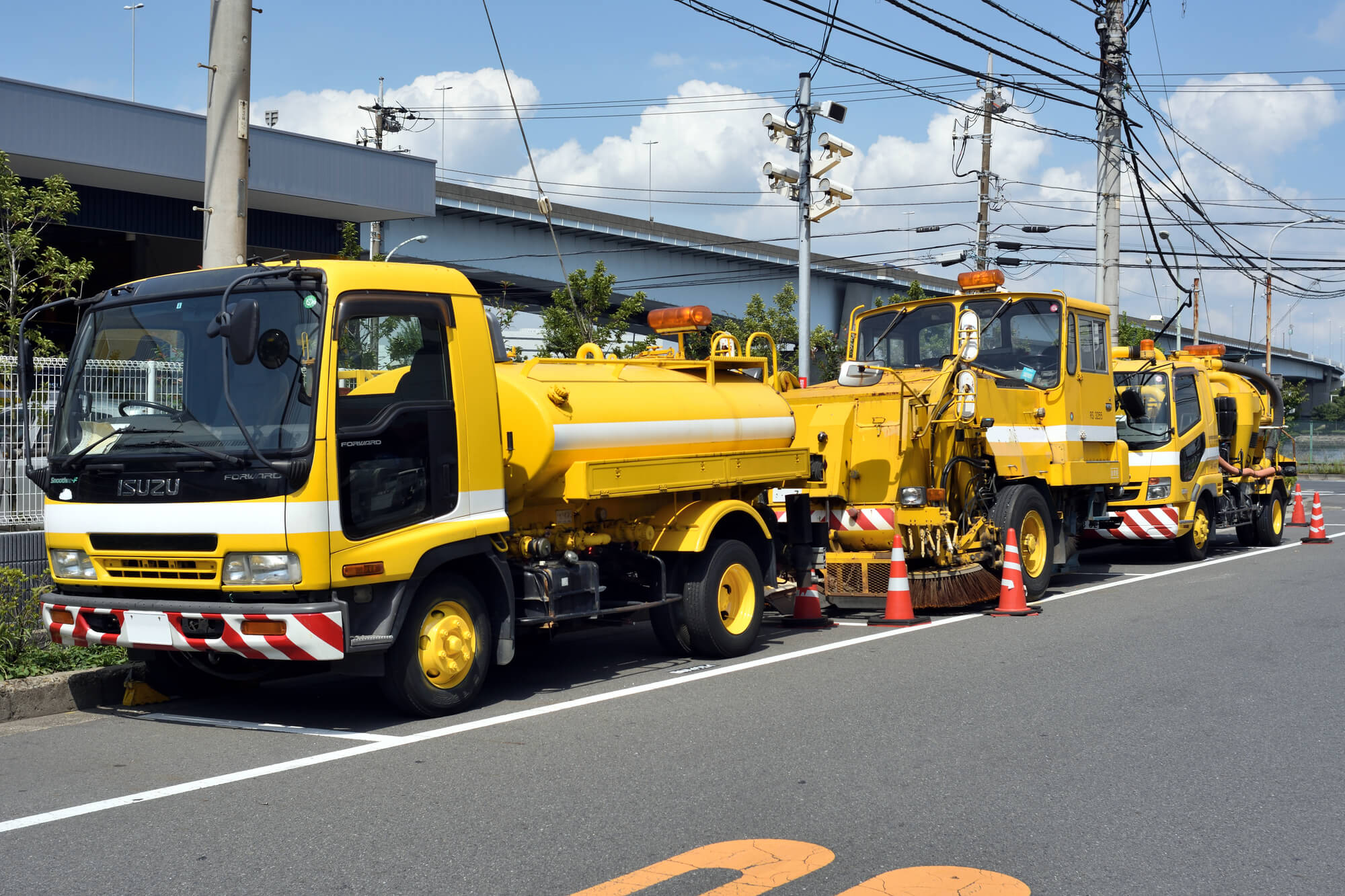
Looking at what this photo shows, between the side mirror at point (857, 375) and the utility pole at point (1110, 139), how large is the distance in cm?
1217

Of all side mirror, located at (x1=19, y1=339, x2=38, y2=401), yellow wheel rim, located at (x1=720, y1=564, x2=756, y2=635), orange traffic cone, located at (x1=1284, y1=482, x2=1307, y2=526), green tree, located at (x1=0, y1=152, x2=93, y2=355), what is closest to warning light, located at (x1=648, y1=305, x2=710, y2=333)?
yellow wheel rim, located at (x1=720, y1=564, x2=756, y2=635)

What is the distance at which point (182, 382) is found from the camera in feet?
23.1

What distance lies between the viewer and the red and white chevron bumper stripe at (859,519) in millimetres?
11219

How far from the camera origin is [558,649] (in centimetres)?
1008

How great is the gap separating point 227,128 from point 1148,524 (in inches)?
465

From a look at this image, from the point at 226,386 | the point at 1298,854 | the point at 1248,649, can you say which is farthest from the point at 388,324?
the point at 1248,649

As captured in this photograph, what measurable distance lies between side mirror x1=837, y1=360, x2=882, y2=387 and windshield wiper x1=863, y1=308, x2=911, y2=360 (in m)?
1.92

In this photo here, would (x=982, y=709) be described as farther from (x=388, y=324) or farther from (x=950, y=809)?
(x=388, y=324)

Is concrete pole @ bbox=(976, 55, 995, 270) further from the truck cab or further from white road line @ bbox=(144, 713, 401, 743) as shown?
white road line @ bbox=(144, 713, 401, 743)

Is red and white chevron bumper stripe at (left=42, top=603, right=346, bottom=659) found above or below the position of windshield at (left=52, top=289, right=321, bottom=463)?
below

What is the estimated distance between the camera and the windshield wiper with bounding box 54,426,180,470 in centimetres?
703

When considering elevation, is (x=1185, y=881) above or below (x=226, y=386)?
below

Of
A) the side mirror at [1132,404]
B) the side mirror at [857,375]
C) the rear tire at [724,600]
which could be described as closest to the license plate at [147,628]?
the rear tire at [724,600]

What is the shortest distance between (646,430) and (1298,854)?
16.1ft
